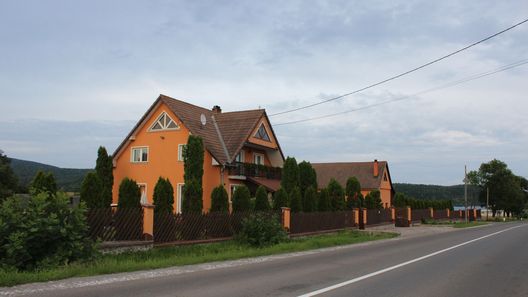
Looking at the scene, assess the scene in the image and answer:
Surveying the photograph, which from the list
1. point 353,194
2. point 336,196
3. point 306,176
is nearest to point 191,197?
point 306,176

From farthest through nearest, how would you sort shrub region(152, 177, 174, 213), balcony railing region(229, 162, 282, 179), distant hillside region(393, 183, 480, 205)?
distant hillside region(393, 183, 480, 205), balcony railing region(229, 162, 282, 179), shrub region(152, 177, 174, 213)

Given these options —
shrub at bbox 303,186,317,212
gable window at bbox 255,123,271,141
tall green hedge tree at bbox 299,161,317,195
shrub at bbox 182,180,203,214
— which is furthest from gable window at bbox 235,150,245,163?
shrub at bbox 182,180,203,214

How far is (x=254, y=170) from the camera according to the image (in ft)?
110

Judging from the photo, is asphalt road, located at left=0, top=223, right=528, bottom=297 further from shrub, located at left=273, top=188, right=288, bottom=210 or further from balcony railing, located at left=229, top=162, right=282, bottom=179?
balcony railing, located at left=229, top=162, right=282, bottom=179

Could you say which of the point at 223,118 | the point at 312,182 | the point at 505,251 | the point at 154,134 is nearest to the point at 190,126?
the point at 154,134

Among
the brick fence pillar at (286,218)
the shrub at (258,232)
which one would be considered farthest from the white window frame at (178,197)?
the shrub at (258,232)

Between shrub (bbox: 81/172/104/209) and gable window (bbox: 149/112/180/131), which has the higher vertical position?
gable window (bbox: 149/112/180/131)

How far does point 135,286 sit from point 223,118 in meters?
28.0

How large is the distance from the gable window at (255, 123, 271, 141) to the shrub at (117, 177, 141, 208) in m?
16.0

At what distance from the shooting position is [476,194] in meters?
114

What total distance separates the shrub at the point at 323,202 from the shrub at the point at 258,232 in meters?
9.36

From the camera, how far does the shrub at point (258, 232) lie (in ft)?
60.5

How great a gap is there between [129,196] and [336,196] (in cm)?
1517

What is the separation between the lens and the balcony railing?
31.9 metres
